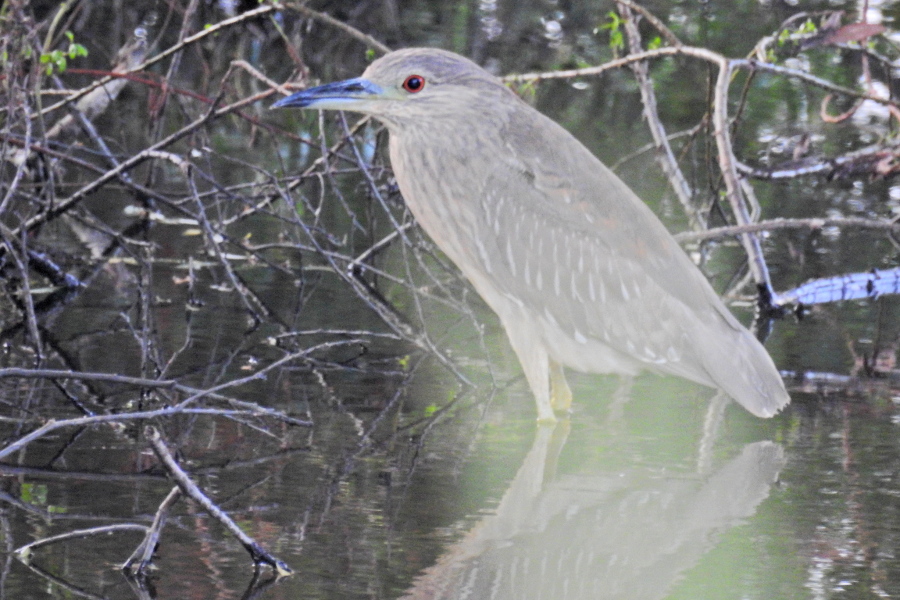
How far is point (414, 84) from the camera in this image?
16.8 ft

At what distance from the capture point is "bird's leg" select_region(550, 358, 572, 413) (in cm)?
542

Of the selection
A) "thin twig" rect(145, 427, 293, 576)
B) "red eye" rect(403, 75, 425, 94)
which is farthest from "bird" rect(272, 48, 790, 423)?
"thin twig" rect(145, 427, 293, 576)

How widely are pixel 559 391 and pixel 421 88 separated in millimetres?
1228

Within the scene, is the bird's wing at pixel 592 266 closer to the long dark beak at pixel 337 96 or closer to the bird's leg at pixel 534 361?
the bird's leg at pixel 534 361

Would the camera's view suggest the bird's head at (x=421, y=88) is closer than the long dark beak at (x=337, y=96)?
No

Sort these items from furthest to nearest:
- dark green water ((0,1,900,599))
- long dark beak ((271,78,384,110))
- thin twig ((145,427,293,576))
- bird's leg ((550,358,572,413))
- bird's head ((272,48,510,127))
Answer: bird's leg ((550,358,572,413)) → bird's head ((272,48,510,127)) → long dark beak ((271,78,384,110)) → dark green water ((0,1,900,599)) → thin twig ((145,427,293,576))

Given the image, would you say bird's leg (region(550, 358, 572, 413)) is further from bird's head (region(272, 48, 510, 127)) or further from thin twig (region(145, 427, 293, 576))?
thin twig (region(145, 427, 293, 576))

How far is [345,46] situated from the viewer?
48.8 ft

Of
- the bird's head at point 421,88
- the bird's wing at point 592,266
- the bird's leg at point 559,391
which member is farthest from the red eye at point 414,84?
the bird's leg at point 559,391

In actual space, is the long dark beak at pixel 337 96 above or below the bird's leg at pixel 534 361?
above

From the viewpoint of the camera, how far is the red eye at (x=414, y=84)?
16.8 feet

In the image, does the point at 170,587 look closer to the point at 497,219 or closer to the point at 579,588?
the point at 579,588

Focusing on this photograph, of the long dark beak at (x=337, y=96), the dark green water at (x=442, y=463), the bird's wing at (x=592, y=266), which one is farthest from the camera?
the bird's wing at (x=592, y=266)

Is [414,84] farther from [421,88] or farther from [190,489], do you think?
[190,489]
